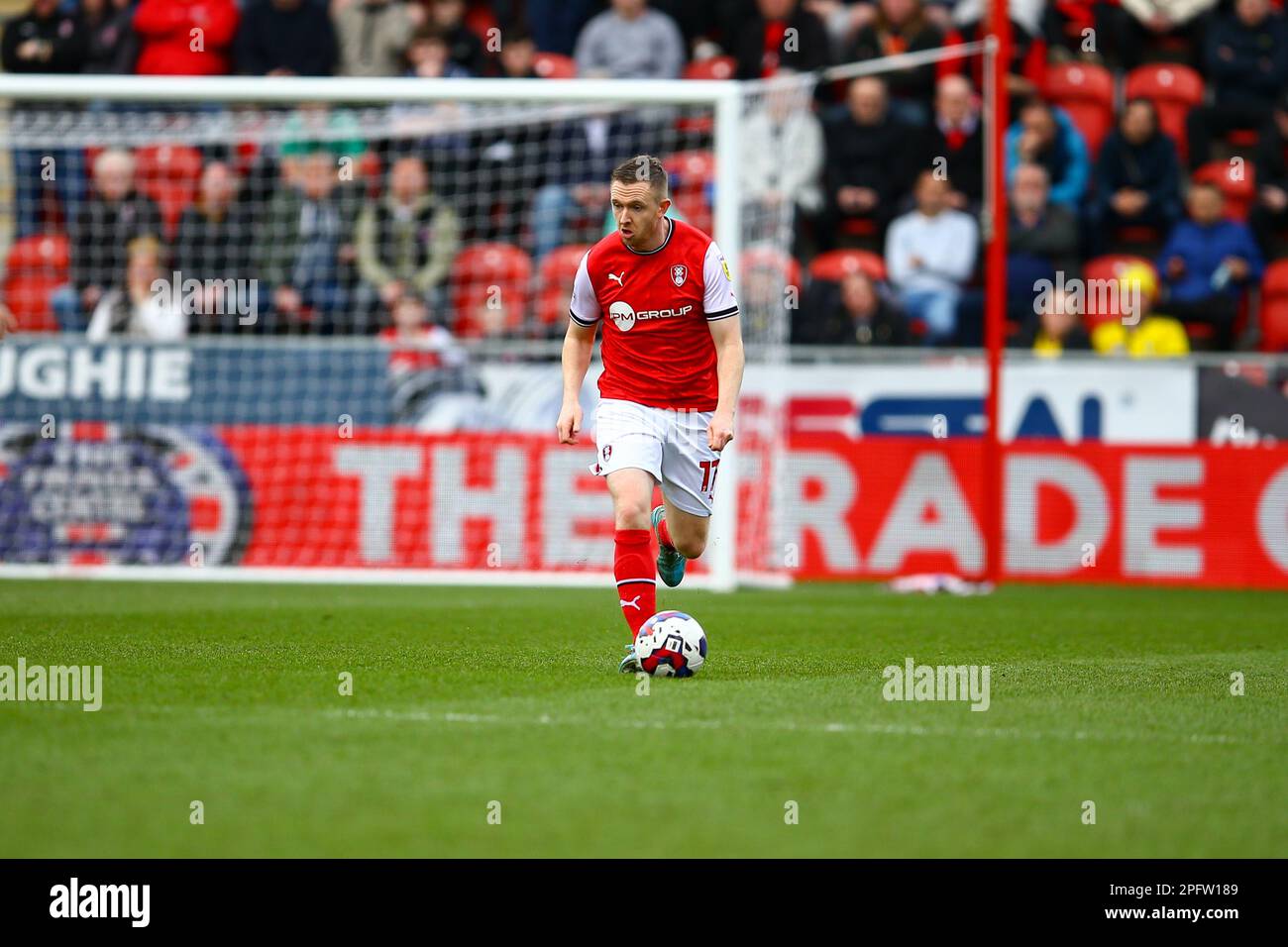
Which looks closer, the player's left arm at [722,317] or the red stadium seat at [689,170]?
the player's left arm at [722,317]

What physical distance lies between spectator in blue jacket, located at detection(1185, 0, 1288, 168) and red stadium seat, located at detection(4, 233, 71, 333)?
10.2m

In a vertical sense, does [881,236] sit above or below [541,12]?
below

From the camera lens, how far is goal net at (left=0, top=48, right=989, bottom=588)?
46.9 ft

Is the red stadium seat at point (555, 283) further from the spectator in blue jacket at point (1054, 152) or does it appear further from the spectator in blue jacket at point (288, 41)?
the spectator in blue jacket at point (1054, 152)

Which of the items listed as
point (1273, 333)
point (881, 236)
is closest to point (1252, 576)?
point (1273, 333)

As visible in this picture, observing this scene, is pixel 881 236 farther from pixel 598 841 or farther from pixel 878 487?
pixel 598 841

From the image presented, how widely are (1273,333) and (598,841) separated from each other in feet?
42.8

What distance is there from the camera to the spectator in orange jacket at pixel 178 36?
17.7m

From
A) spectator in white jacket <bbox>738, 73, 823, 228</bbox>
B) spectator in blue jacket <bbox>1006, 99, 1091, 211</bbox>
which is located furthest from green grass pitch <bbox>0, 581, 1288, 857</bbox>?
spectator in blue jacket <bbox>1006, 99, 1091, 211</bbox>

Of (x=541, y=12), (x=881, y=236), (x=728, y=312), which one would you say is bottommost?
(x=728, y=312)

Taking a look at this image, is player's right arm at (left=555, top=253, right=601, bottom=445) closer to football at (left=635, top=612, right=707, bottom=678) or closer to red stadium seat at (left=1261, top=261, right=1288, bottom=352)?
football at (left=635, top=612, right=707, bottom=678)

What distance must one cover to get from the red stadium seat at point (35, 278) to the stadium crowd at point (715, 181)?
A: 0.02 m

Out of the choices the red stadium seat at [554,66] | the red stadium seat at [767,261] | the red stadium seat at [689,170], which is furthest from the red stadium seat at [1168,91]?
the red stadium seat at [554,66]

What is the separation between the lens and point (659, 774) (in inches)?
213
